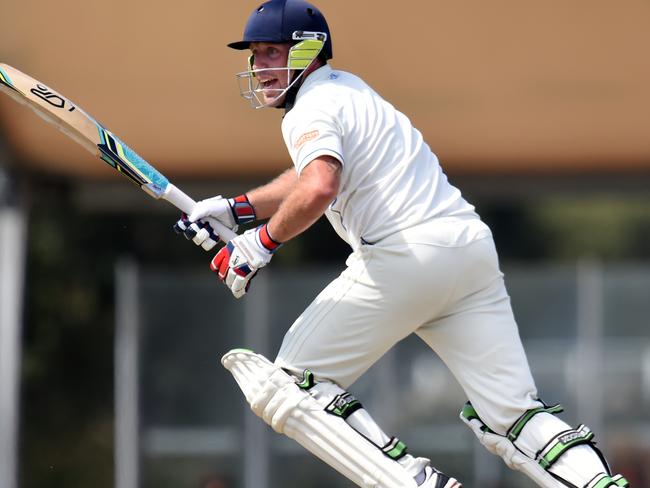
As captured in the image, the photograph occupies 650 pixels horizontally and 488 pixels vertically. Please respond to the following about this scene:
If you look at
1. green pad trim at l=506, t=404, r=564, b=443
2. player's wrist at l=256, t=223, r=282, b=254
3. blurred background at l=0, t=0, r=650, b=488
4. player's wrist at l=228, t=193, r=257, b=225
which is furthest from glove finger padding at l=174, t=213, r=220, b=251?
blurred background at l=0, t=0, r=650, b=488

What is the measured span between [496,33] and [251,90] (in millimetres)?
3137

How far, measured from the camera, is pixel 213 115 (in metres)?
8.38

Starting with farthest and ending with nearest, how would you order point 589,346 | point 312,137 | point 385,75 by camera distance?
point 589,346
point 385,75
point 312,137

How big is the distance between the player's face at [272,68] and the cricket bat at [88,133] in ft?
1.64

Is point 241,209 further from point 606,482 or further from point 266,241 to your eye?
point 606,482

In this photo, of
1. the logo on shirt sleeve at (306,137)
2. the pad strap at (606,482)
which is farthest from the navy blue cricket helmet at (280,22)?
the pad strap at (606,482)

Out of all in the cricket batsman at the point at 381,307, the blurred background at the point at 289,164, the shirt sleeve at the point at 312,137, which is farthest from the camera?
the blurred background at the point at 289,164

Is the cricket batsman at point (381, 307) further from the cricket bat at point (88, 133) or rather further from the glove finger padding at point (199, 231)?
the cricket bat at point (88, 133)

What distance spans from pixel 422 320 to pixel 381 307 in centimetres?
15

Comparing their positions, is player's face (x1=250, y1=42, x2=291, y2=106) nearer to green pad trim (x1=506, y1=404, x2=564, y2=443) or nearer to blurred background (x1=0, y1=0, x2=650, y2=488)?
green pad trim (x1=506, y1=404, x2=564, y2=443)

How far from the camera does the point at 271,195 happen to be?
4.93 meters

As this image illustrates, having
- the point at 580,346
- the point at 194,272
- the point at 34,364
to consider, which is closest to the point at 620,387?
A: the point at 580,346

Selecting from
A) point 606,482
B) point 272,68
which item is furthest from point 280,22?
point 606,482

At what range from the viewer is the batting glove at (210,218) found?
15.8ft
